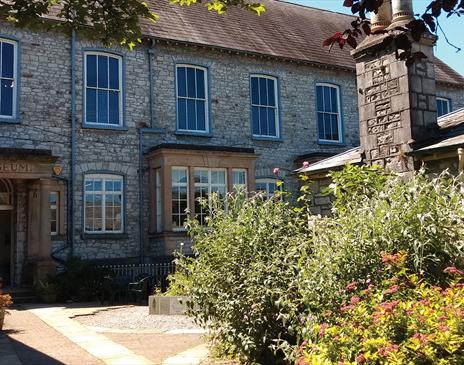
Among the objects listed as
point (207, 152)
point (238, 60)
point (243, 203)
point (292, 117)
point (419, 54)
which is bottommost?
point (243, 203)

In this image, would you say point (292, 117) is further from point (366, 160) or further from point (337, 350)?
point (337, 350)

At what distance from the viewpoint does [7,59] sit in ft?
52.7

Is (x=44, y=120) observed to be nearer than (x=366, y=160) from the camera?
No

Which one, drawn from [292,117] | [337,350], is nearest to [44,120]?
[292,117]

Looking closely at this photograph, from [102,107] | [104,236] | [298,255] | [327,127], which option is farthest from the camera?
[327,127]

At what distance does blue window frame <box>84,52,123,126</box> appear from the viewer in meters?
17.3

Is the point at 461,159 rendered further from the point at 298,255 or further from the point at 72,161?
the point at 72,161

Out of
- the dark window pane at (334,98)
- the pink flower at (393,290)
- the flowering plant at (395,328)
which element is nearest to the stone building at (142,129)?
the dark window pane at (334,98)

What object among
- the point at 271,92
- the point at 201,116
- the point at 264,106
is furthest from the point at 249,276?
the point at 271,92

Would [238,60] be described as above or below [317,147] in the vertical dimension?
above

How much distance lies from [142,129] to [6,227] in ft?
16.8

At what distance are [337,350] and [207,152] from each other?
13548 millimetres

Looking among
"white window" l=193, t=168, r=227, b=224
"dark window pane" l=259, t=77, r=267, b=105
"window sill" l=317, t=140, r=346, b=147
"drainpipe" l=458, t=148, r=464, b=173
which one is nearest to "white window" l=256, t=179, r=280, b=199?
"white window" l=193, t=168, r=227, b=224

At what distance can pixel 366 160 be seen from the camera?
9828 millimetres
